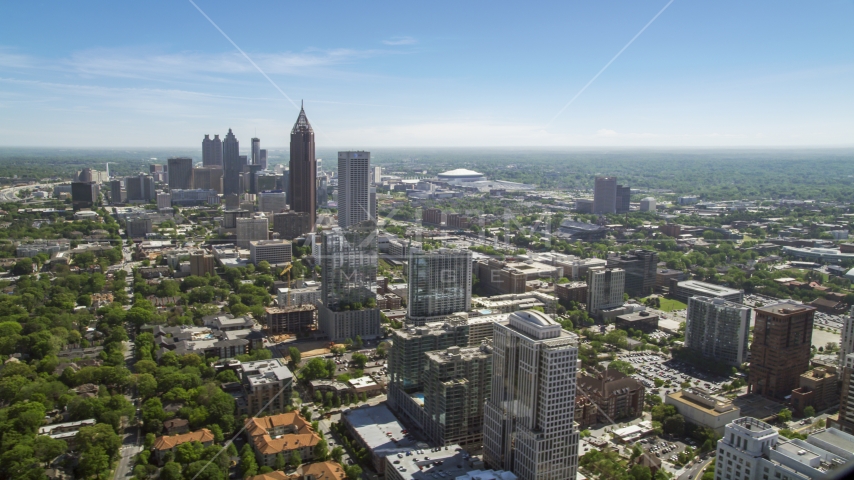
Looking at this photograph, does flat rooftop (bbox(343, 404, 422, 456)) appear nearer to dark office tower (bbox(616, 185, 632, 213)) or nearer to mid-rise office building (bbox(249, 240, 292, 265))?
mid-rise office building (bbox(249, 240, 292, 265))

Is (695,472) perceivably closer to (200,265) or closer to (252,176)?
(200,265)

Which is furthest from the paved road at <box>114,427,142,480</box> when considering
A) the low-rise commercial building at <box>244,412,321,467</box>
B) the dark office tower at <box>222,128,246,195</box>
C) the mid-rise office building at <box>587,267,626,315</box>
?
the dark office tower at <box>222,128,246,195</box>

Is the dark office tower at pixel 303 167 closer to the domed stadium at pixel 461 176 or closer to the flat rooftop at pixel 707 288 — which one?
the flat rooftop at pixel 707 288

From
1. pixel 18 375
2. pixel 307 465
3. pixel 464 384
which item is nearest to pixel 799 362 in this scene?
pixel 464 384

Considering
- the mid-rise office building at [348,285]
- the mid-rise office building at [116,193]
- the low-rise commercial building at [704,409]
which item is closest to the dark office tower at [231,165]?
the mid-rise office building at [116,193]

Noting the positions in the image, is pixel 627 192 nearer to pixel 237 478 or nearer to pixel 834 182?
pixel 834 182

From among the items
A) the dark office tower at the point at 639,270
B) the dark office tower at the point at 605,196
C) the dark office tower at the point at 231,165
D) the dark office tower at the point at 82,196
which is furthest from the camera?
the dark office tower at the point at 231,165
